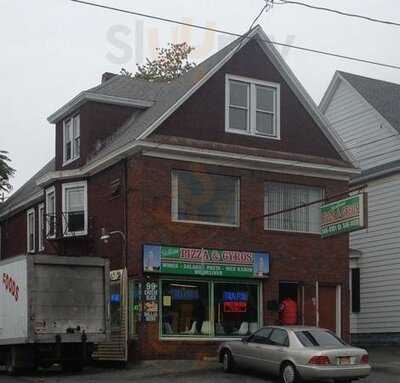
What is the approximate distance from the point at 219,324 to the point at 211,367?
8.13 ft

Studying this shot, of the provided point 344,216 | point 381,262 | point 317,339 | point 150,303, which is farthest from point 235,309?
point 381,262

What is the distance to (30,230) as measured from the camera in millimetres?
33875

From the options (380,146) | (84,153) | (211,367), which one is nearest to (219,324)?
(211,367)

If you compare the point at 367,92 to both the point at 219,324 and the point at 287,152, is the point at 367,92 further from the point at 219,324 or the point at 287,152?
the point at 219,324

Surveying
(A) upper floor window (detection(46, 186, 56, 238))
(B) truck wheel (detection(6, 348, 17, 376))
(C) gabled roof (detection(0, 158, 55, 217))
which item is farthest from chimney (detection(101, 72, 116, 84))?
(B) truck wheel (detection(6, 348, 17, 376))

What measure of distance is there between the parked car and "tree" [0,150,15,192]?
20.9 metres

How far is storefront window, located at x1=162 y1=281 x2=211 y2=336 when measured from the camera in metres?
23.6

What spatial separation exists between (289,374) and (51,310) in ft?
20.8

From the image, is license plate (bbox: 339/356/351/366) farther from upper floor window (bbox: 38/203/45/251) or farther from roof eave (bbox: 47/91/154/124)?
upper floor window (bbox: 38/203/45/251)

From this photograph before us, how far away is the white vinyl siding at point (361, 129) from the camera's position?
3120 centimetres

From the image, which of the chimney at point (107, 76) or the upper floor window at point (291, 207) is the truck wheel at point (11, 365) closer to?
the upper floor window at point (291, 207)

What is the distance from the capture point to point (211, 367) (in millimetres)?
22172

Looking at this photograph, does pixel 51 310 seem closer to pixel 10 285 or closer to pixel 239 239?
pixel 10 285

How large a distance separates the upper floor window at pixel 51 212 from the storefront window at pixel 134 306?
16.8 ft
